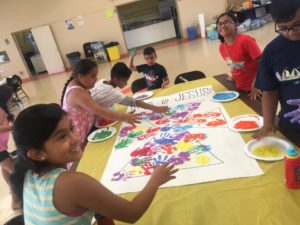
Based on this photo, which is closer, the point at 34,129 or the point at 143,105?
the point at 34,129

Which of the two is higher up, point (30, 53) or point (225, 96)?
point (225, 96)

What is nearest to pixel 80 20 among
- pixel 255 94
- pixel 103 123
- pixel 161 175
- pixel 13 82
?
pixel 13 82

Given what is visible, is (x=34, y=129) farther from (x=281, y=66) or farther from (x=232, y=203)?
(x=281, y=66)

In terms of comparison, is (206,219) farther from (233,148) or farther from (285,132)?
(285,132)

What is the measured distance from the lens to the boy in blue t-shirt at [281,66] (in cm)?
109

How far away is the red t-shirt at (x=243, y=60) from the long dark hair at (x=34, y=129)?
1596 mm

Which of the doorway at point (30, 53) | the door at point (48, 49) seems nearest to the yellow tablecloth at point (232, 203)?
the door at point (48, 49)

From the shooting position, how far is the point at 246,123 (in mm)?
1538

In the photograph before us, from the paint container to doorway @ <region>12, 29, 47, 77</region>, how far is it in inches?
398

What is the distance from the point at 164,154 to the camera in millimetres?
1480

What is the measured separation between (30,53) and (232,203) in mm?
11351

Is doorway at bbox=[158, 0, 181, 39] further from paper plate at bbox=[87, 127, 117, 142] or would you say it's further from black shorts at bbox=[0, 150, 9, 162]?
paper plate at bbox=[87, 127, 117, 142]

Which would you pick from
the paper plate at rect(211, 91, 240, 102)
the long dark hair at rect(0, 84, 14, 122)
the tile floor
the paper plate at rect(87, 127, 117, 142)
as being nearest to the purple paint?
the paper plate at rect(211, 91, 240, 102)

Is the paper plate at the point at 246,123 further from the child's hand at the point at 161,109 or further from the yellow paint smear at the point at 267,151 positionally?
the child's hand at the point at 161,109
